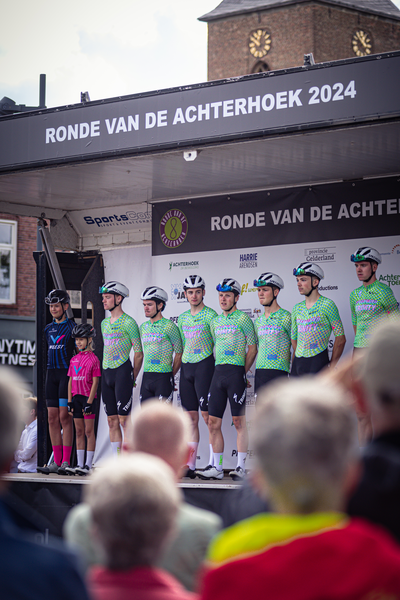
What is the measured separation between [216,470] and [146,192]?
3.65 metres

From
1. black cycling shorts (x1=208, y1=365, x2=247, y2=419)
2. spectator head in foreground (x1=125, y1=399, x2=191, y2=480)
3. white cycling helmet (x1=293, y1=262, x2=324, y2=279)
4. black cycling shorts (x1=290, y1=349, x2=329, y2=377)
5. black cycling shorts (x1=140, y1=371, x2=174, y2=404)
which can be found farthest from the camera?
black cycling shorts (x1=140, y1=371, x2=174, y2=404)

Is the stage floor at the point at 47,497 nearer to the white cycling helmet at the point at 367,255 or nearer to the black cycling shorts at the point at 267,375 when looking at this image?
the black cycling shorts at the point at 267,375

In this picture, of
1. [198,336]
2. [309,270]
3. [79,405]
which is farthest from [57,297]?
[309,270]

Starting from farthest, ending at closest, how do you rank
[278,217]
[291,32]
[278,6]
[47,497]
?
1. [278,6]
2. [291,32]
3. [278,217]
4. [47,497]

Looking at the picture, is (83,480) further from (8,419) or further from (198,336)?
(8,419)

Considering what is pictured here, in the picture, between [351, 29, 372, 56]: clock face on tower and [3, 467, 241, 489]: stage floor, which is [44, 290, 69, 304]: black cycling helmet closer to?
[3, 467, 241, 489]: stage floor

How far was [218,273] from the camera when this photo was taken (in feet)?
31.5

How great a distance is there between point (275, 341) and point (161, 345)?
153 cm

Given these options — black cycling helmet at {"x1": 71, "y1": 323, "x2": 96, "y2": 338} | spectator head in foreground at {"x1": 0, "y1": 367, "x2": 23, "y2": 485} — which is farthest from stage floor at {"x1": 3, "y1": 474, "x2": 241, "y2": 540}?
spectator head in foreground at {"x1": 0, "y1": 367, "x2": 23, "y2": 485}

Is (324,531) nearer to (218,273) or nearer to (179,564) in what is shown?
(179,564)

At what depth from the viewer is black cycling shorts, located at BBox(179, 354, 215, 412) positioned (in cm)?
882

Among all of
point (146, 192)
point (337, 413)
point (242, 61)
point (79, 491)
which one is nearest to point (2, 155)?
point (146, 192)

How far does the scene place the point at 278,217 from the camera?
9.23 metres

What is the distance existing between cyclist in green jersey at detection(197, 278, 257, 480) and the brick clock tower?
32337mm
